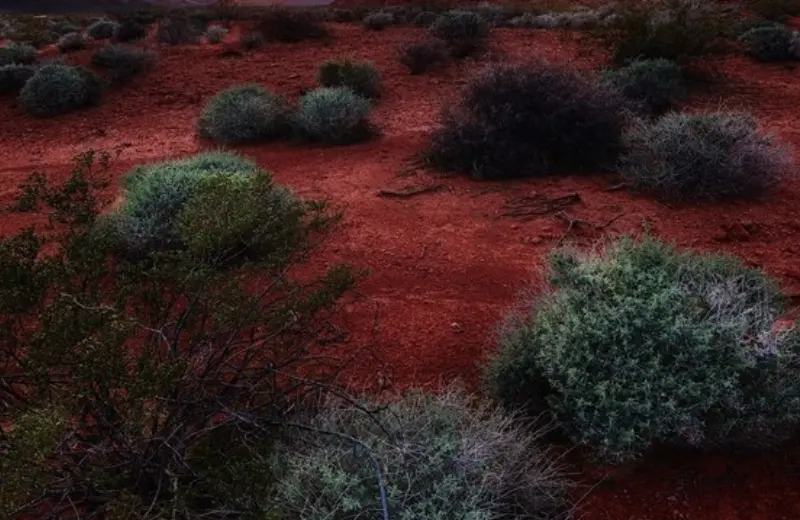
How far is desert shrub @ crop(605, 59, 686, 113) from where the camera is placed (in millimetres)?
9586

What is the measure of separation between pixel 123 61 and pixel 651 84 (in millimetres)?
9410

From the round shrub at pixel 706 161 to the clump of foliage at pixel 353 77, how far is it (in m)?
4.93

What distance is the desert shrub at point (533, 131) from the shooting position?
7762 millimetres

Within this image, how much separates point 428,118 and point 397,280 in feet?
16.1

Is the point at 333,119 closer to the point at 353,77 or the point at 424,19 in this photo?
the point at 353,77

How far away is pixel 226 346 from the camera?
3445mm

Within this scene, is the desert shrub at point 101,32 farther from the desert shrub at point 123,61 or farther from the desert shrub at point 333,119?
the desert shrub at point 333,119

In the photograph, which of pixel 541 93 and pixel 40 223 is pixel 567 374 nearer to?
pixel 541 93

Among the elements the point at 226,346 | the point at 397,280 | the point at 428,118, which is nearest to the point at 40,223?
the point at 397,280

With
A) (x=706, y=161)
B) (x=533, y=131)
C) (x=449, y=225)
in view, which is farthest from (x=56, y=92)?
(x=706, y=161)

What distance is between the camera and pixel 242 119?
32.0 ft

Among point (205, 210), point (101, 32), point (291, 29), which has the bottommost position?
point (101, 32)

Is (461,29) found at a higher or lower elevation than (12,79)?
higher

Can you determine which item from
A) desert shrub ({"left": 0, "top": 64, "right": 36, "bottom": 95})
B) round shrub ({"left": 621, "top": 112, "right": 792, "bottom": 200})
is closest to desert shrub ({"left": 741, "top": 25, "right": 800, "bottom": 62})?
round shrub ({"left": 621, "top": 112, "right": 792, "bottom": 200})
